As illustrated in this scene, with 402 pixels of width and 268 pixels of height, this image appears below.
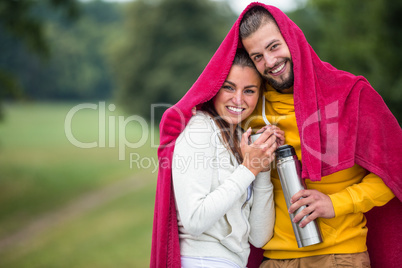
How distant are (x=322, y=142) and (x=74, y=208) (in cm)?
1266

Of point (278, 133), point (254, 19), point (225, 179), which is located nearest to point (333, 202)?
point (278, 133)

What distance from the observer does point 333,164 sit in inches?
97.3

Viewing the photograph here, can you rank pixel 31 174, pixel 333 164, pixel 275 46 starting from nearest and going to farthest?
1. pixel 333 164
2. pixel 275 46
3. pixel 31 174

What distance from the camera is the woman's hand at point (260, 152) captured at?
8.01ft

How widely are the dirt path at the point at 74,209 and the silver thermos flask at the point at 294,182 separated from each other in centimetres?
942

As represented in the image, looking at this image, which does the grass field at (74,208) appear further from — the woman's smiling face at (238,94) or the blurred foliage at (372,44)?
the blurred foliage at (372,44)

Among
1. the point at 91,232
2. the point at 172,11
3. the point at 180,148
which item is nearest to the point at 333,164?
the point at 180,148

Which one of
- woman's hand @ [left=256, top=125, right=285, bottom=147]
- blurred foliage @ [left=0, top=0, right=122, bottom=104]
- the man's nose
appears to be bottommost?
woman's hand @ [left=256, top=125, right=285, bottom=147]

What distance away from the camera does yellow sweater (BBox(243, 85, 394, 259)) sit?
2.50 metres

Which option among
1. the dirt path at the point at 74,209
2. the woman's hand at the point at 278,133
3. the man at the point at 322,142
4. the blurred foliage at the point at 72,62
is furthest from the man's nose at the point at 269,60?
the blurred foliage at the point at 72,62

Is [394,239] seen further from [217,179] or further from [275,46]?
[275,46]

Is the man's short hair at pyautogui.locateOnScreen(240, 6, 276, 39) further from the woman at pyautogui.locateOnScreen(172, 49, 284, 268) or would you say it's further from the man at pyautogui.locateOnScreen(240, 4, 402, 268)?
the woman at pyautogui.locateOnScreen(172, 49, 284, 268)

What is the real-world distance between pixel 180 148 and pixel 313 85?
0.88 meters

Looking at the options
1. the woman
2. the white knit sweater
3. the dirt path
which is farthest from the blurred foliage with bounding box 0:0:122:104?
the white knit sweater
